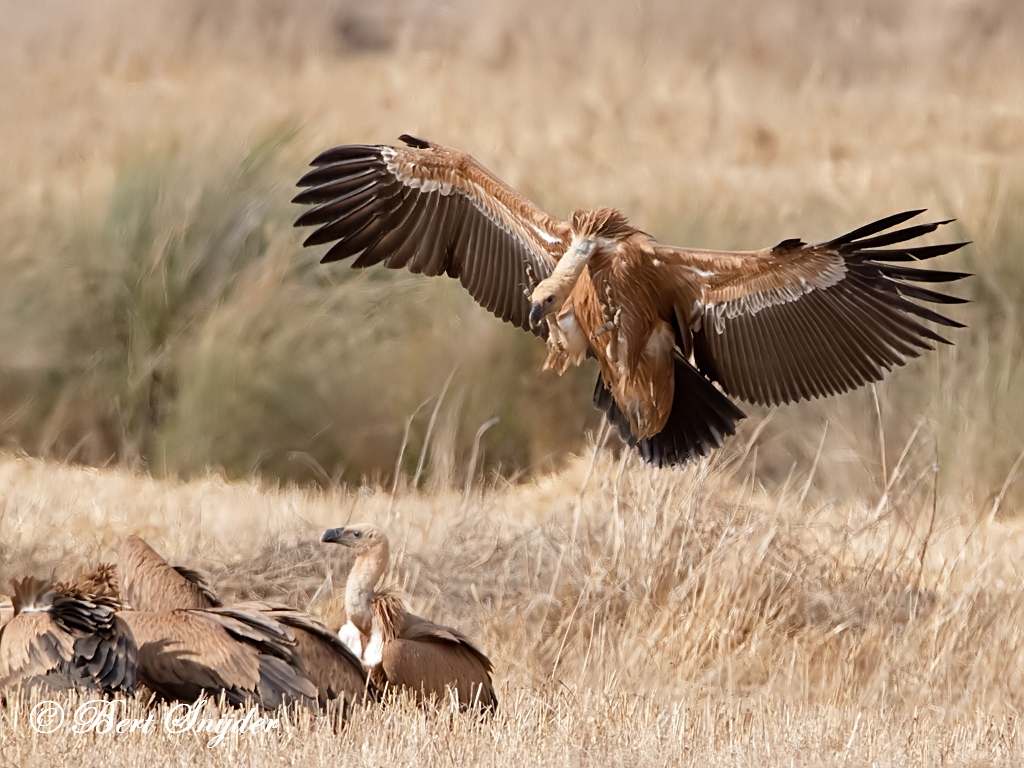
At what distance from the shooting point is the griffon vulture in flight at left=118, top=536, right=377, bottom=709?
5.30 m

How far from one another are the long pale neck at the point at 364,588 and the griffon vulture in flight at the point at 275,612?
1.15ft

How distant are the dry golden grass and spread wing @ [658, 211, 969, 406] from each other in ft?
3.98

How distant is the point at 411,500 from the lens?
29.0 ft

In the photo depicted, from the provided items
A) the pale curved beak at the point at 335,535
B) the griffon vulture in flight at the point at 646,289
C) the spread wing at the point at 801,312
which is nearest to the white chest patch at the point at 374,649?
the pale curved beak at the point at 335,535

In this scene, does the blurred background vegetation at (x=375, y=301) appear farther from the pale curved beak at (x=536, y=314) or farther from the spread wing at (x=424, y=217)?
the pale curved beak at (x=536, y=314)

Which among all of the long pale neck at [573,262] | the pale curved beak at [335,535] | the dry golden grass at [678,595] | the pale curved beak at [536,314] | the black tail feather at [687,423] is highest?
the long pale neck at [573,262]

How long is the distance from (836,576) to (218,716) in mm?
3491

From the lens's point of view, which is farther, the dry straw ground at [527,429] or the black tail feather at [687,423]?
the dry straw ground at [527,429]

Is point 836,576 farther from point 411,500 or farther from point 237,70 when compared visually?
point 237,70

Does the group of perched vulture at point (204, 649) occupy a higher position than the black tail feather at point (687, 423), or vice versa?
the black tail feather at point (687, 423)

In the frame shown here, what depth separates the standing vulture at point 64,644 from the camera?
4902 millimetres

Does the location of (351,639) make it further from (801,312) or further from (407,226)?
(801,312)

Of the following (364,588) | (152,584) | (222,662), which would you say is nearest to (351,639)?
(364,588)

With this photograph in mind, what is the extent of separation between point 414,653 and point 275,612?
48 cm
